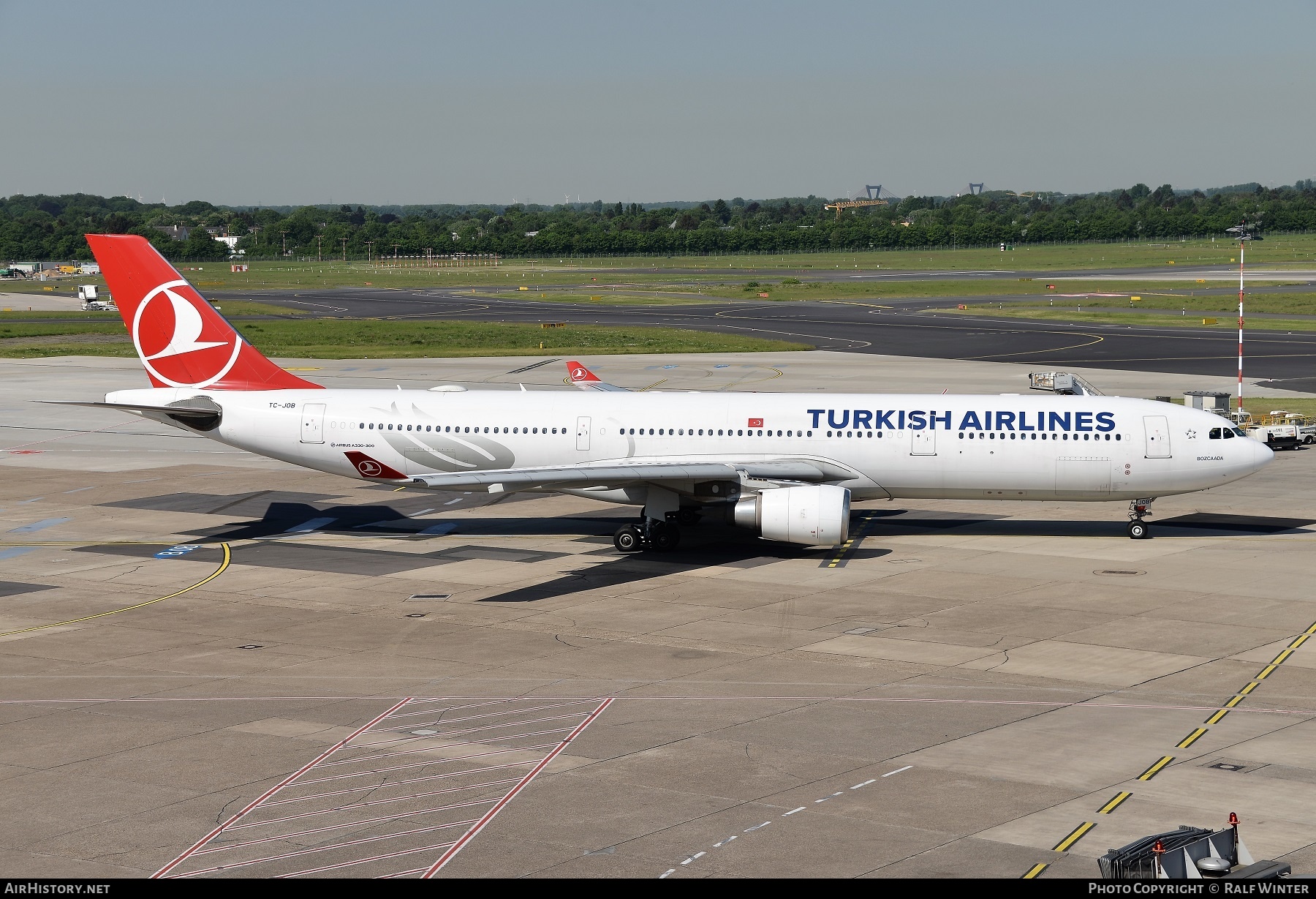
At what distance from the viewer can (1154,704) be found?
26922 millimetres

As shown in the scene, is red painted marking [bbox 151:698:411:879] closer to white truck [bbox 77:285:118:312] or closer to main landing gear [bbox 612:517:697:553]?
main landing gear [bbox 612:517:697:553]

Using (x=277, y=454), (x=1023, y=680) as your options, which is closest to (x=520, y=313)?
(x=277, y=454)

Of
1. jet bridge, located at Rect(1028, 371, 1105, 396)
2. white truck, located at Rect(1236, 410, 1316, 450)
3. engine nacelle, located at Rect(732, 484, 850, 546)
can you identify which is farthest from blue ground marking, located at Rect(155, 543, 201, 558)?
white truck, located at Rect(1236, 410, 1316, 450)

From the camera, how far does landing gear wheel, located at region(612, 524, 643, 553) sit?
42.1 meters

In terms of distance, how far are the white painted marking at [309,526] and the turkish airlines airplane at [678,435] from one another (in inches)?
94.7

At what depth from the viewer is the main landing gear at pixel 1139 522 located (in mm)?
43688

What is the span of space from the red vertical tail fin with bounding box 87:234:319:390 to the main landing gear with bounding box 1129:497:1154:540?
27.4 m

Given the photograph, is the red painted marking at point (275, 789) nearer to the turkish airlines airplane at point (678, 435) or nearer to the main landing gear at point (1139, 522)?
the turkish airlines airplane at point (678, 435)

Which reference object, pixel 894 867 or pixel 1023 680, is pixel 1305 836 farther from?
pixel 1023 680

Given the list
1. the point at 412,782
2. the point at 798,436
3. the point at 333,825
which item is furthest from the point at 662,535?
the point at 333,825

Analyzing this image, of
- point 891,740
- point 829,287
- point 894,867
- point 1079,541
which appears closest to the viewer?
point 894,867

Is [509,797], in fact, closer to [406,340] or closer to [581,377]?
[581,377]

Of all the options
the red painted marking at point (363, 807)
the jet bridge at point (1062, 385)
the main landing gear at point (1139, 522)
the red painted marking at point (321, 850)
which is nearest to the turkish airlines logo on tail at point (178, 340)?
the red painted marking at point (363, 807)

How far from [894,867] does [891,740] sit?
5806 mm
